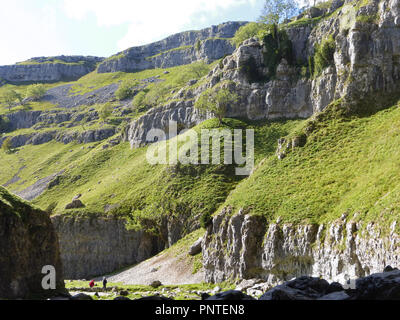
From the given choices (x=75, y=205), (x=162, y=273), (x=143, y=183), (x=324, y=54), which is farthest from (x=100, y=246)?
(x=324, y=54)

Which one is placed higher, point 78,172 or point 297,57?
Answer: point 297,57

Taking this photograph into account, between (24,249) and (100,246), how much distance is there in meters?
52.1

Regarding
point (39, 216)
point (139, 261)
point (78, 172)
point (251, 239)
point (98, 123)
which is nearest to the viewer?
point (39, 216)

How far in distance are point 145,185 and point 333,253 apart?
59879 millimetres

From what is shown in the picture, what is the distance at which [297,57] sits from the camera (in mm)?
89750

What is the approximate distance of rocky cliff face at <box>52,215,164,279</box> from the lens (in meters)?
76.0

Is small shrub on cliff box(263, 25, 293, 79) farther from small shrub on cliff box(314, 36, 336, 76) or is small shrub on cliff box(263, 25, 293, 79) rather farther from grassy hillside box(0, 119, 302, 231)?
grassy hillside box(0, 119, 302, 231)

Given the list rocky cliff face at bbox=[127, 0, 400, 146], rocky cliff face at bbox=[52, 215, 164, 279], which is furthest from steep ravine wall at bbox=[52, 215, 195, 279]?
rocky cliff face at bbox=[127, 0, 400, 146]

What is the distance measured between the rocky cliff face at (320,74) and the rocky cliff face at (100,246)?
44.2 metres

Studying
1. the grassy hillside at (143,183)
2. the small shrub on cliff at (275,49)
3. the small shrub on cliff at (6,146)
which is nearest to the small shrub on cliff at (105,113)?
the grassy hillside at (143,183)

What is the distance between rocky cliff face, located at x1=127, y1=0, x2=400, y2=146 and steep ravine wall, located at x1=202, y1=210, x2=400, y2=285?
33365 mm

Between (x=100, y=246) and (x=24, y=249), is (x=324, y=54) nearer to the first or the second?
(x=100, y=246)
